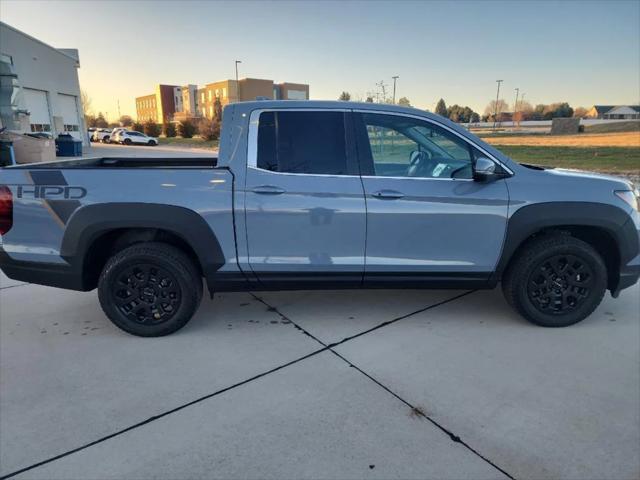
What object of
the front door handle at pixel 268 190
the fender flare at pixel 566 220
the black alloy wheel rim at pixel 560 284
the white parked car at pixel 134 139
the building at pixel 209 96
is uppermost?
the building at pixel 209 96

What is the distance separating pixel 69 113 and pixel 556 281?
34.8m

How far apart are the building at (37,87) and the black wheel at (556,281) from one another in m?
24.7

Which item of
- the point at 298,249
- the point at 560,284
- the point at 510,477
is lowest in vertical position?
the point at 510,477

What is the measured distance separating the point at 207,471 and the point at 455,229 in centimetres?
244

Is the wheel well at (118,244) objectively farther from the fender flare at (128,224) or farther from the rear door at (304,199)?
the rear door at (304,199)

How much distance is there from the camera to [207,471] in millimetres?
2168

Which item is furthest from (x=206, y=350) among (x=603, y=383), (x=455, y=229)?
(x=603, y=383)

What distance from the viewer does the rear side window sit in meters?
3.40

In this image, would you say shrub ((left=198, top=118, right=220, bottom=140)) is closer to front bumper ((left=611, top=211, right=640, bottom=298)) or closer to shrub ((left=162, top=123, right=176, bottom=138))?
shrub ((left=162, top=123, right=176, bottom=138))

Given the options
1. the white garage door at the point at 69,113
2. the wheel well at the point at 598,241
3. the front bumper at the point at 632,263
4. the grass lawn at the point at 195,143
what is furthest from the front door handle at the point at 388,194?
the grass lawn at the point at 195,143

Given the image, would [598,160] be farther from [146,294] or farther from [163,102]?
[163,102]

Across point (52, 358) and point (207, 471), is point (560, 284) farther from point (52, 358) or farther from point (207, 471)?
point (52, 358)

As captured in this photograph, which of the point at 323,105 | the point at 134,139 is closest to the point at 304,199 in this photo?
the point at 323,105

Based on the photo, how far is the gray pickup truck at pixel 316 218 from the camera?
130 inches
